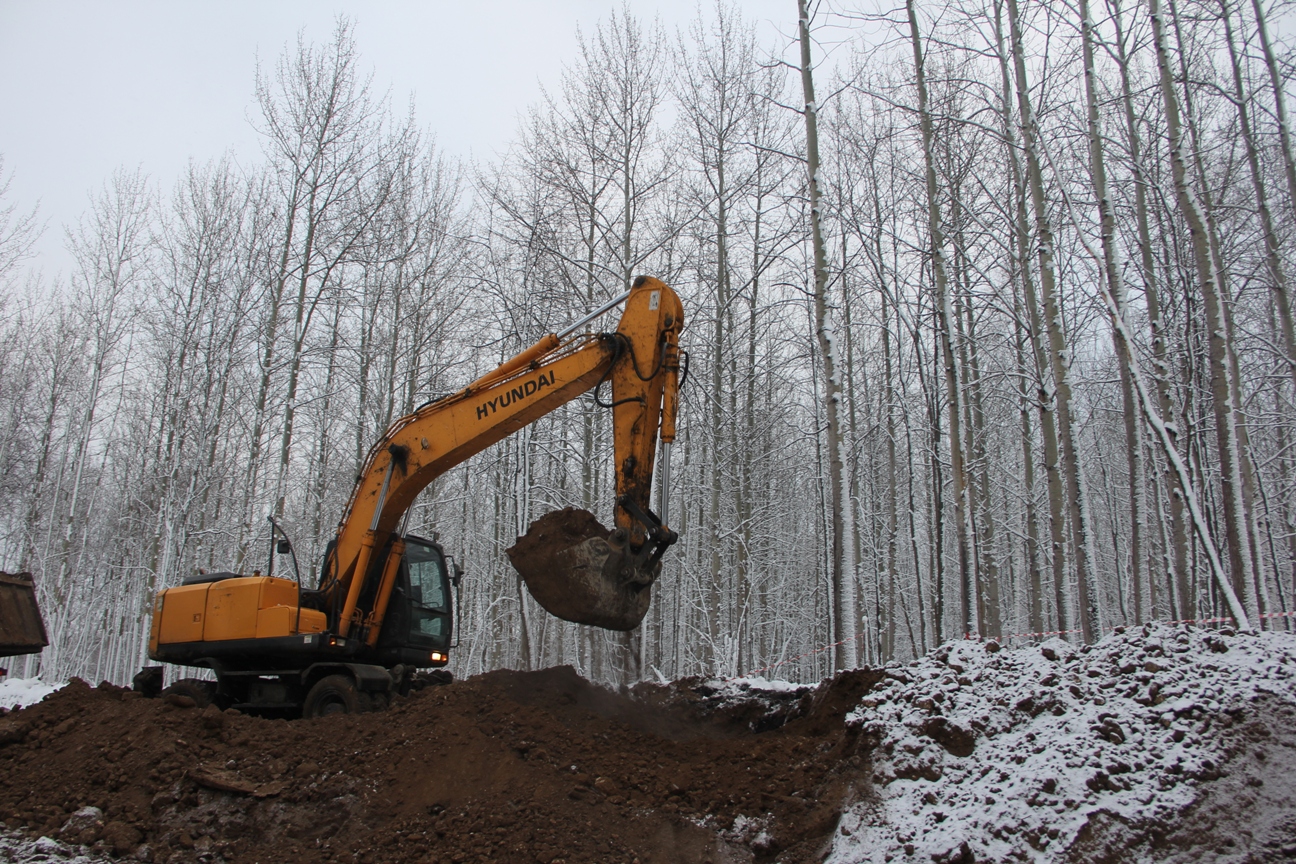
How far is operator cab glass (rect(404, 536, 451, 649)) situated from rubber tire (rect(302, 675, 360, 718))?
89 centimetres

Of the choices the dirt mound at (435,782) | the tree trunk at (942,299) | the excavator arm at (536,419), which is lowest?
the dirt mound at (435,782)

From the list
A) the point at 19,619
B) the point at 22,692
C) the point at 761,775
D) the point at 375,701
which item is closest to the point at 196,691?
the point at 375,701

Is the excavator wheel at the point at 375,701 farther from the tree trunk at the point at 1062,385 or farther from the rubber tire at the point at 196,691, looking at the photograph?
the tree trunk at the point at 1062,385

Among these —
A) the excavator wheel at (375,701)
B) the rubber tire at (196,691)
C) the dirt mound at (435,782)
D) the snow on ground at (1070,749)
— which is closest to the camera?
the snow on ground at (1070,749)

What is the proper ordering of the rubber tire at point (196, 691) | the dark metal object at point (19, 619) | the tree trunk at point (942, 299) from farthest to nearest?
the tree trunk at point (942, 299), the dark metal object at point (19, 619), the rubber tire at point (196, 691)

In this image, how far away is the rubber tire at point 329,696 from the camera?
7.59 metres

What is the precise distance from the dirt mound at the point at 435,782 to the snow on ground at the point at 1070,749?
1.25ft

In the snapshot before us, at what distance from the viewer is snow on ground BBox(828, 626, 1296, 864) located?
3619 millimetres

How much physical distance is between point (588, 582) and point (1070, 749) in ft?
11.1

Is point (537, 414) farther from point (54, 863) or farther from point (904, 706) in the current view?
point (54, 863)

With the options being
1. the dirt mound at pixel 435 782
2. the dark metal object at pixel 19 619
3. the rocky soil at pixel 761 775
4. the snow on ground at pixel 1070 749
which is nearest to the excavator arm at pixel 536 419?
the dirt mound at pixel 435 782

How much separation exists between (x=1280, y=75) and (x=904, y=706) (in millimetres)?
10022

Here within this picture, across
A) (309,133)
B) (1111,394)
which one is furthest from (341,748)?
(1111,394)

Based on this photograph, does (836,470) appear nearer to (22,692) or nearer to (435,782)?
(435,782)
